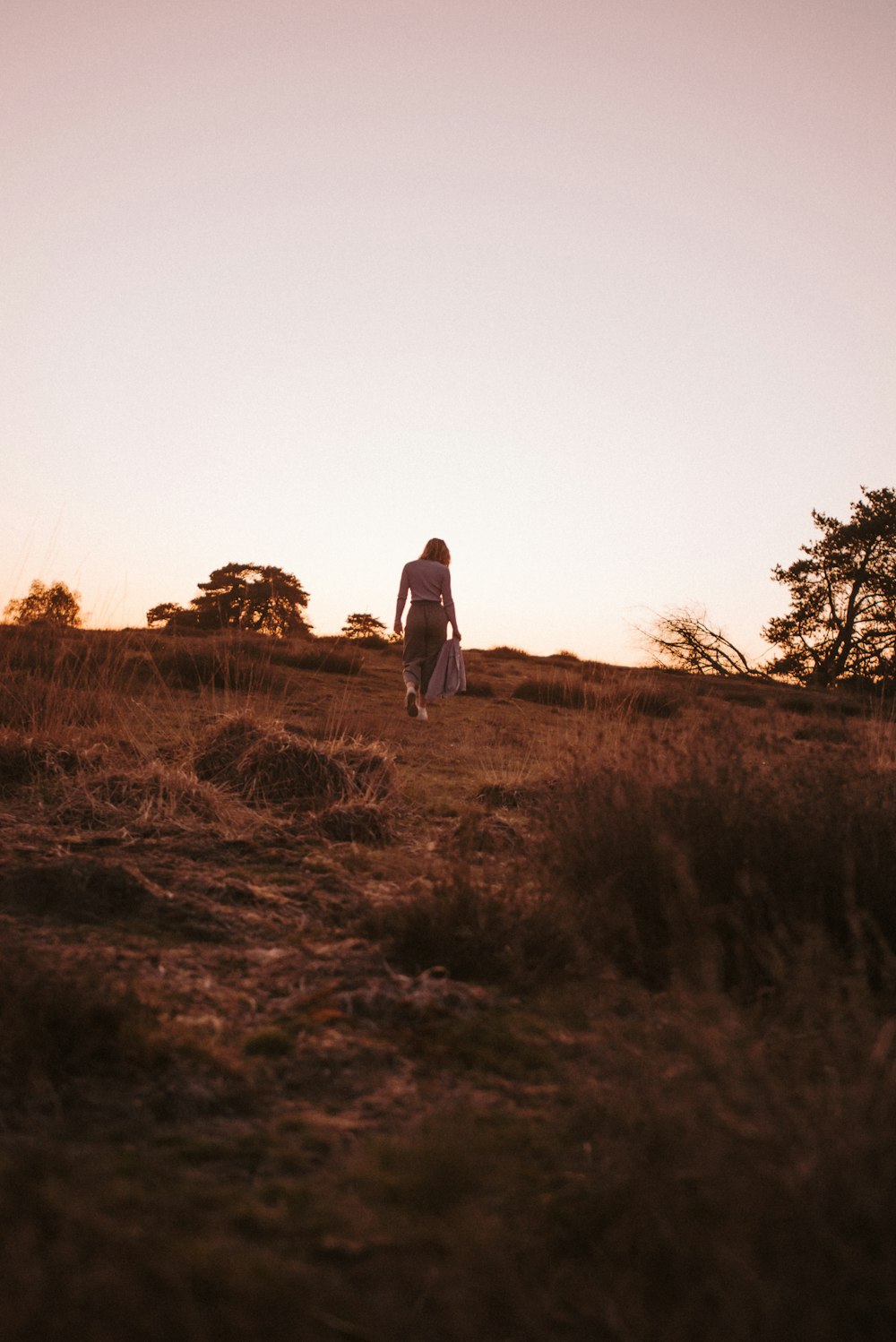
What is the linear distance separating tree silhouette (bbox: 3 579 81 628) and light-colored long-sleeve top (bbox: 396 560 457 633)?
142 inches

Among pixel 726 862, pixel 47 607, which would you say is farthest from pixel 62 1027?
pixel 47 607

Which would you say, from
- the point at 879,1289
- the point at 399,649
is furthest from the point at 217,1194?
the point at 399,649

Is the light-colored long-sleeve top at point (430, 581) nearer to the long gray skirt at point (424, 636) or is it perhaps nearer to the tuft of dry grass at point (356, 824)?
the long gray skirt at point (424, 636)

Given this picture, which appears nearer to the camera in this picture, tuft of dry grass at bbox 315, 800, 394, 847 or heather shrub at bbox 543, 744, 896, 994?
heather shrub at bbox 543, 744, 896, 994

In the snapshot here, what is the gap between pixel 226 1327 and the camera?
1.49 m

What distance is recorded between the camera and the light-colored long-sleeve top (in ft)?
37.8

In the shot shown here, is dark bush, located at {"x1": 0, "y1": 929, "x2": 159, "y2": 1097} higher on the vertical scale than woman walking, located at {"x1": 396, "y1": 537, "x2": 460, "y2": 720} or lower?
lower

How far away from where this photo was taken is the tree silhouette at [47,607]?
28.6 ft

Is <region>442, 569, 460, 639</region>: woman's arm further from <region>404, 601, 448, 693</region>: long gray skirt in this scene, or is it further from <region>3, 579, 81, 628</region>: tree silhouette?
<region>3, 579, 81, 628</region>: tree silhouette

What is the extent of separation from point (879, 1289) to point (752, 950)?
180 cm

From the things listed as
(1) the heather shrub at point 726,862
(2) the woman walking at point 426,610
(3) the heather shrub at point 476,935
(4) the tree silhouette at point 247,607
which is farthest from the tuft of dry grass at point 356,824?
(4) the tree silhouette at point 247,607

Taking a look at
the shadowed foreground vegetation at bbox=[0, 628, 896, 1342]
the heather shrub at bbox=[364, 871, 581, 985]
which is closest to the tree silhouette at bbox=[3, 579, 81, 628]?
the shadowed foreground vegetation at bbox=[0, 628, 896, 1342]

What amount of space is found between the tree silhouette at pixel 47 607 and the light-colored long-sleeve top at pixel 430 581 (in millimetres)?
3609

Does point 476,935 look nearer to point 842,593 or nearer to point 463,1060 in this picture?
point 463,1060
